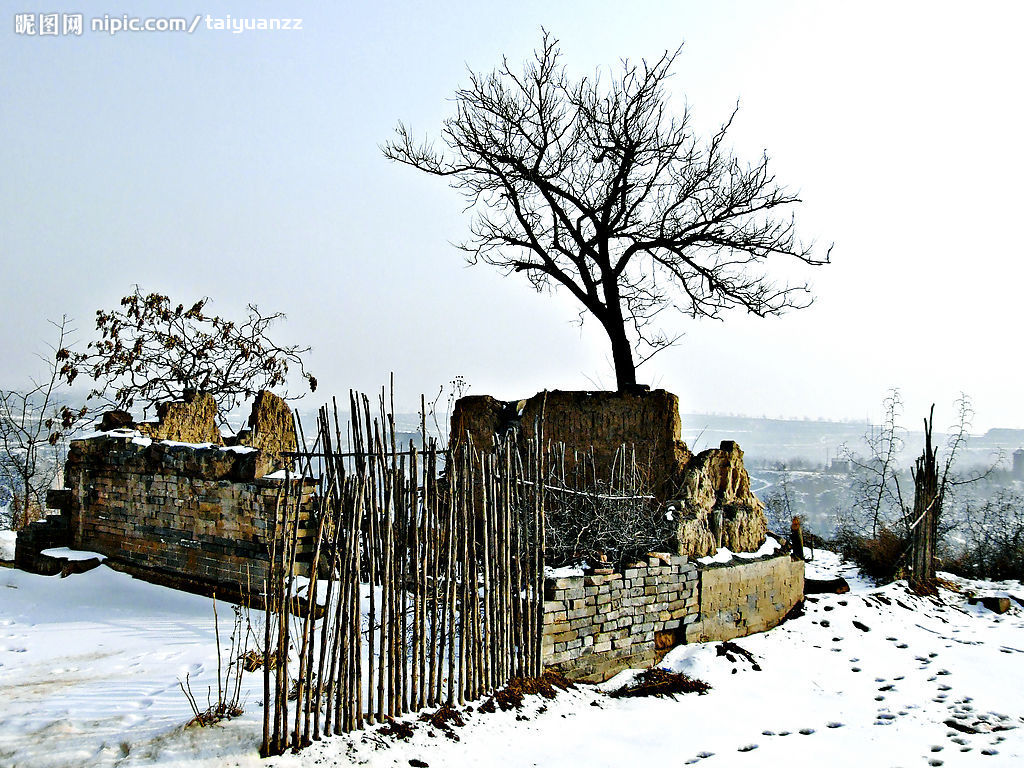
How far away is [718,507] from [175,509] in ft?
18.2

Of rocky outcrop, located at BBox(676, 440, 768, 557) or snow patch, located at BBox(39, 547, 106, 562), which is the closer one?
rocky outcrop, located at BBox(676, 440, 768, 557)

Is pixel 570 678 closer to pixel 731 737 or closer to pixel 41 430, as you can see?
pixel 731 737

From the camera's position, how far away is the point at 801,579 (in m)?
8.33

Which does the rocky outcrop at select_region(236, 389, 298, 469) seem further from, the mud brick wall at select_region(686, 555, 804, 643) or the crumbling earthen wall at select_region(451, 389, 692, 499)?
the mud brick wall at select_region(686, 555, 804, 643)

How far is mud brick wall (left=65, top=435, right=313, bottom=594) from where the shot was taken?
699cm

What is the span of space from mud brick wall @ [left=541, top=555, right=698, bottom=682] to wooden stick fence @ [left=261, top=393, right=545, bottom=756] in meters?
0.33

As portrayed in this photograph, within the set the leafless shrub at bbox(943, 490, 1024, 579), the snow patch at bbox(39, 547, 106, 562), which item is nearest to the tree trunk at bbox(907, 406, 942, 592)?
the leafless shrub at bbox(943, 490, 1024, 579)

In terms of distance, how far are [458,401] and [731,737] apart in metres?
4.86

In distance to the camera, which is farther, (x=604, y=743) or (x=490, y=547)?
(x=490, y=547)

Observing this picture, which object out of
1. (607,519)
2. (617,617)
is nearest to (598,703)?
(617,617)


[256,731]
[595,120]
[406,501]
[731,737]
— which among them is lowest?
[731,737]

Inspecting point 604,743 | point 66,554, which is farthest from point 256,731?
point 66,554

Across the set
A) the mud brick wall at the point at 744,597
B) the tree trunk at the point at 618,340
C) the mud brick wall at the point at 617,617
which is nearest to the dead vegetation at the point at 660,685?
the mud brick wall at the point at 617,617

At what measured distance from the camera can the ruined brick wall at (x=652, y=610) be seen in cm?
588
